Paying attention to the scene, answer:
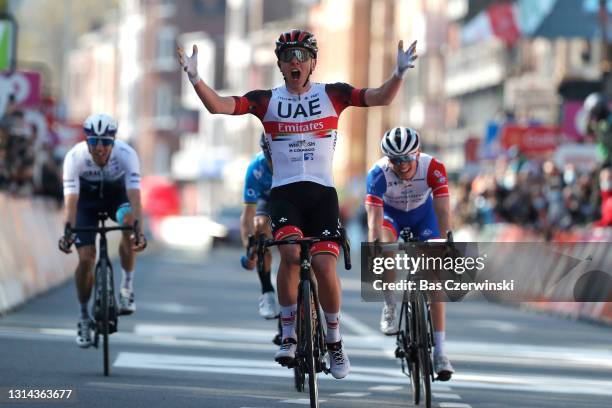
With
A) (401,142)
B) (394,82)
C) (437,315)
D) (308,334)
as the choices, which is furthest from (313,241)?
(437,315)

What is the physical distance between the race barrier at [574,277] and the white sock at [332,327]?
10.9 m

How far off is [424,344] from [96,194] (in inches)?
169

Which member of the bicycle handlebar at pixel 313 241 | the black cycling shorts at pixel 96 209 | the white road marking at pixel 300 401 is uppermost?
the black cycling shorts at pixel 96 209

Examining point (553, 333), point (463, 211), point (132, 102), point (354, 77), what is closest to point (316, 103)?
point (553, 333)

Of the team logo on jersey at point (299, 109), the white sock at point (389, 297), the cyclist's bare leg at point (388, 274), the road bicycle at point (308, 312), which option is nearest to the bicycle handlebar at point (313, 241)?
the road bicycle at point (308, 312)

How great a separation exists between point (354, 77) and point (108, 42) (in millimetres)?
63980

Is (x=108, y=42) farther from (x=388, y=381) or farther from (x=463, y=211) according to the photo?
(x=388, y=381)

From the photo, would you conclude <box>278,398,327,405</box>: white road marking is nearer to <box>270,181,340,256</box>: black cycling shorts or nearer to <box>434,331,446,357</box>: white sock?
<box>434,331,446,357</box>: white sock

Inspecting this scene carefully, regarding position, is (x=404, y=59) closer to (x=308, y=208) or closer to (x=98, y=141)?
(x=308, y=208)

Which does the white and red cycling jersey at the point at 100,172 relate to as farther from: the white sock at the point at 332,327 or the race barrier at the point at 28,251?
the race barrier at the point at 28,251

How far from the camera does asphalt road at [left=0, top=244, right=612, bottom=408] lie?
13.8 m

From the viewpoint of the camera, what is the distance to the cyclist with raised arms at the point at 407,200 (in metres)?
13.7

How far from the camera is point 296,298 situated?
12734 millimetres

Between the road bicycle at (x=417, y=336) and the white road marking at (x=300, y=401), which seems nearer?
the road bicycle at (x=417, y=336)
